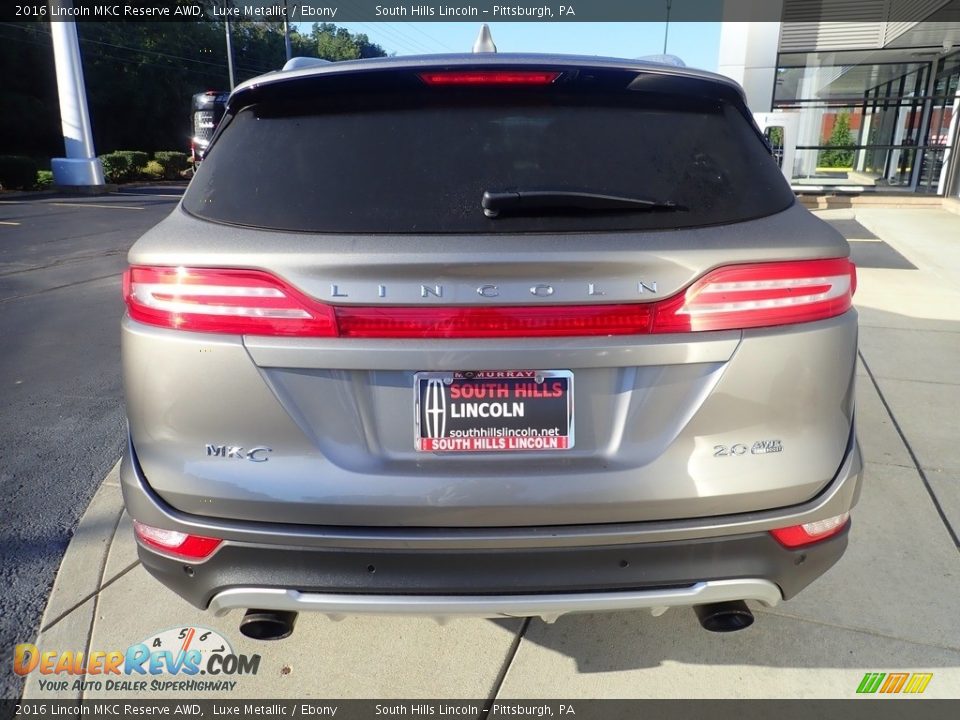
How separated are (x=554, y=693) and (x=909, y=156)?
2109cm

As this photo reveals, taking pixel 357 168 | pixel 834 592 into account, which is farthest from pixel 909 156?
pixel 357 168

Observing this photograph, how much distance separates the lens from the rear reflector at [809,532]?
1841 mm

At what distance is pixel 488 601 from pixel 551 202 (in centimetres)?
100

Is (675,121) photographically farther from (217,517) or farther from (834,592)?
(834,592)

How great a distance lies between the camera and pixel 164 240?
5.95 ft

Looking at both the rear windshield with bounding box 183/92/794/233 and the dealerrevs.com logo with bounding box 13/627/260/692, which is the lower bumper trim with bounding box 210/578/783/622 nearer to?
the dealerrevs.com logo with bounding box 13/627/260/692

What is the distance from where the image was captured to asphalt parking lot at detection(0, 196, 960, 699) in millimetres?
2291

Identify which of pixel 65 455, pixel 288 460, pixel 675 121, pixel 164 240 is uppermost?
pixel 675 121

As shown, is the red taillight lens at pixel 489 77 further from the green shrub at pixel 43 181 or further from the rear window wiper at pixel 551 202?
the green shrub at pixel 43 181

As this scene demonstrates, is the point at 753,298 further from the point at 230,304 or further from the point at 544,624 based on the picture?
the point at 544,624

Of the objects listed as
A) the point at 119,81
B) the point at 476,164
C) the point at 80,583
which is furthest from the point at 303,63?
the point at 119,81

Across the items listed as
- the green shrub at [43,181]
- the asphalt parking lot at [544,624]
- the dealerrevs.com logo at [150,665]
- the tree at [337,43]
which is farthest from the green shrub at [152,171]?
the tree at [337,43]

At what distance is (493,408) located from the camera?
5.63 ft

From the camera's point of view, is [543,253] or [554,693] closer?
[543,253]
